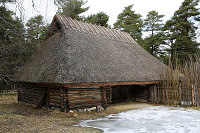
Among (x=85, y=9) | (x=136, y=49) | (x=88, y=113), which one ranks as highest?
(x=85, y=9)

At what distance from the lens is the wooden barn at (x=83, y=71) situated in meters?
8.84

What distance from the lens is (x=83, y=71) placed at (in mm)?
8883

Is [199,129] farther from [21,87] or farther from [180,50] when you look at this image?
[180,50]

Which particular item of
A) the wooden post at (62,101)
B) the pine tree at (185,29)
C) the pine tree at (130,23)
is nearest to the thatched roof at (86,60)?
the wooden post at (62,101)

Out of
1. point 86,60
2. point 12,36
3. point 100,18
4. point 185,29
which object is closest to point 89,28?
point 86,60

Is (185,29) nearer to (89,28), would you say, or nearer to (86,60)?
(89,28)

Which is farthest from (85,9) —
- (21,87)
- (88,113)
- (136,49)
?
(88,113)

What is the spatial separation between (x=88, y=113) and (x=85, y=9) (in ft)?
70.0

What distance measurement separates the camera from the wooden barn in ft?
29.0

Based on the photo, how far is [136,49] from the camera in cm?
1622

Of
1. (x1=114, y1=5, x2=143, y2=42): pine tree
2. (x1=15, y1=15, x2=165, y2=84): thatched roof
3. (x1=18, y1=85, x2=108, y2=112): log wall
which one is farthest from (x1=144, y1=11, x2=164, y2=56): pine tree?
(x1=18, y1=85, x2=108, y2=112): log wall

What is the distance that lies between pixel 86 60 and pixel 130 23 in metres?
22.6

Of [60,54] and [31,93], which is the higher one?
[60,54]

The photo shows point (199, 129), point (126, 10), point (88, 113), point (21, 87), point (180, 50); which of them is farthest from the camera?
point (126, 10)
